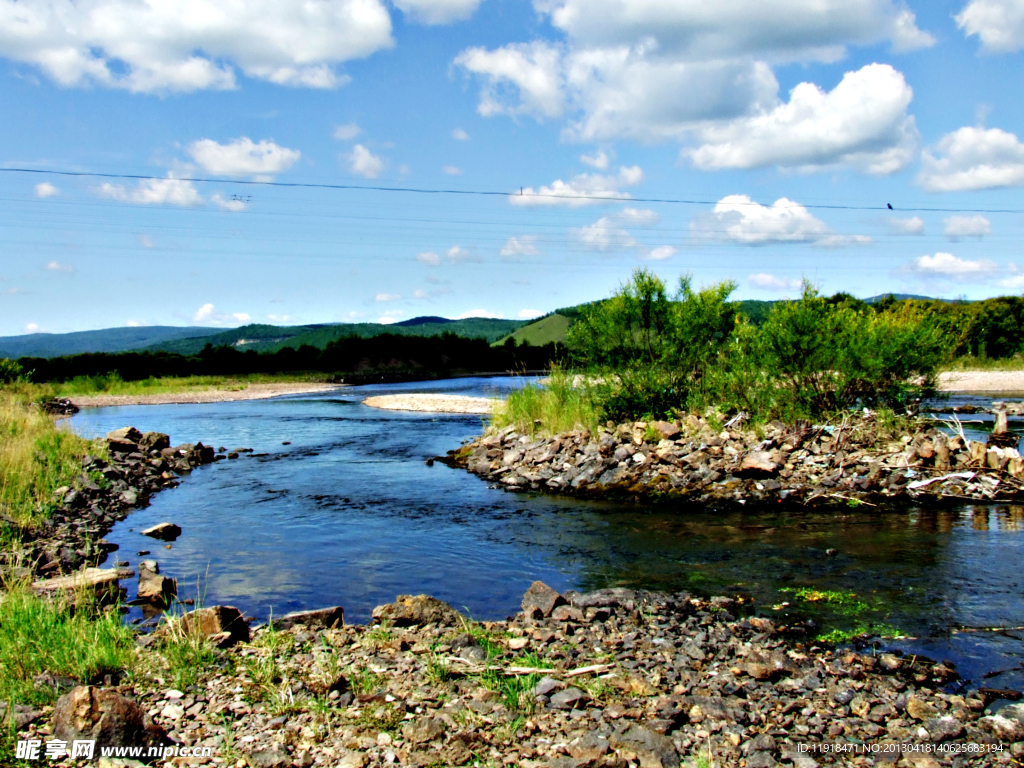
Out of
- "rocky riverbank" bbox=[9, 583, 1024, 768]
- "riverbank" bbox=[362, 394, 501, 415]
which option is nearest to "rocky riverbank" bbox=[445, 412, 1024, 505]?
"rocky riverbank" bbox=[9, 583, 1024, 768]

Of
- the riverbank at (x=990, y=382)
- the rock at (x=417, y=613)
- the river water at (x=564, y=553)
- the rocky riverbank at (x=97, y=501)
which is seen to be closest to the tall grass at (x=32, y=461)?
the rocky riverbank at (x=97, y=501)

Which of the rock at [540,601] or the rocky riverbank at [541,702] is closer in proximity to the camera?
the rocky riverbank at [541,702]

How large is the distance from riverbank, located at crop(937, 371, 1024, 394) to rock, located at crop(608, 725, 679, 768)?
41.9 metres

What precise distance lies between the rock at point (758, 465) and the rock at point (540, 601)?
8.24 meters

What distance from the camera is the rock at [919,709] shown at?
5719 millimetres

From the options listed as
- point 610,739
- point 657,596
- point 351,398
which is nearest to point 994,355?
point 351,398

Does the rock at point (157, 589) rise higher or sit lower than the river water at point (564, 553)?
higher

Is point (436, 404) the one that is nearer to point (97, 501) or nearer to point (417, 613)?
point (97, 501)

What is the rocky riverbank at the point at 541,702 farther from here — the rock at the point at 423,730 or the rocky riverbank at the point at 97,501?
the rocky riverbank at the point at 97,501

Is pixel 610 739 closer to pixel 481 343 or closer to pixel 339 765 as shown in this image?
pixel 339 765

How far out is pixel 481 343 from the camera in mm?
98438

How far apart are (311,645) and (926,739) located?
5.32m

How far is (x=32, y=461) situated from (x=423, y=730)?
13634mm

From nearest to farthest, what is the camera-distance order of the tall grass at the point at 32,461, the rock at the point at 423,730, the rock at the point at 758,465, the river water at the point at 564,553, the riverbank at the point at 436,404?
the rock at the point at 423,730, the river water at the point at 564,553, the tall grass at the point at 32,461, the rock at the point at 758,465, the riverbank at the point at 436,404
